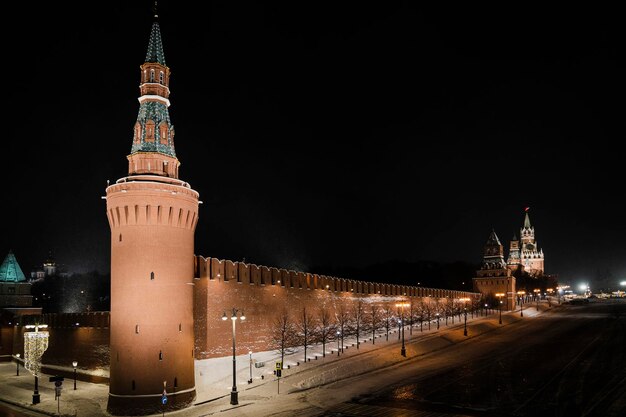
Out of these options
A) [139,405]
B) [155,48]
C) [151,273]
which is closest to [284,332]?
[151,273]

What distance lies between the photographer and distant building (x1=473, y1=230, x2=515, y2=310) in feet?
301

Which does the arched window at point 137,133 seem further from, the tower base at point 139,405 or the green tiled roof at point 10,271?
the green tiled roof at point 10,271

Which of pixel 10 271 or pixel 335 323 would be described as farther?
pixel 10 271

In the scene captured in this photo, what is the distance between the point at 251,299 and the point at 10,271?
39455 millimetres

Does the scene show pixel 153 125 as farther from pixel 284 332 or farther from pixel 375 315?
pixel 375 315

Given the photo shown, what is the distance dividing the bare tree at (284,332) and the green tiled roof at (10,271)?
3832 cm

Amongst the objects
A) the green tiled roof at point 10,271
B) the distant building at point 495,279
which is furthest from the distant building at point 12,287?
the distant building at point 495,279

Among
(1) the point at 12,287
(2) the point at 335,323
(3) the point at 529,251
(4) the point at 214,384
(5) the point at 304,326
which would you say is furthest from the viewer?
(3) the point at 529,251

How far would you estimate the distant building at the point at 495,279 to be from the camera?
9175 cm

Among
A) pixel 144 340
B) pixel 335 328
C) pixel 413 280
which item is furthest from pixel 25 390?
pixel 413 280

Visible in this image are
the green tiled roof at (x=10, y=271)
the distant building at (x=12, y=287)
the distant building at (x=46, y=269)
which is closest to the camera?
the distant building at (x=12, y=287)

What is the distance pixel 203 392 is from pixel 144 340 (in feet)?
13.8

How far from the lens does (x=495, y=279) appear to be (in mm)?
94875

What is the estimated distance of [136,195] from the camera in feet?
92.8
